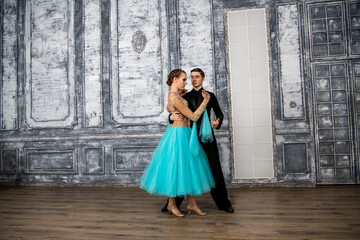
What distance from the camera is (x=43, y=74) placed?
547cm

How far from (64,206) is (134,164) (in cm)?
161

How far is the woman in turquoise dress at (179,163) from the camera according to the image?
108 inches

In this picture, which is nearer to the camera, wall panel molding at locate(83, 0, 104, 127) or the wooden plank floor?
the wooden plank floor

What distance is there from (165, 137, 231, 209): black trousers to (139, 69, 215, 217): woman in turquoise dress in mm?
67

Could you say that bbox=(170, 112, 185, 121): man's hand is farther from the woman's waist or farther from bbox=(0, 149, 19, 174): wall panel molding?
bbox=(0, 149, 19, 174): wall panel molding

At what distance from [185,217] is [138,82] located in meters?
2.95

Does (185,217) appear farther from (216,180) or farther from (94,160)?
(94,160)

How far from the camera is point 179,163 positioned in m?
2.81

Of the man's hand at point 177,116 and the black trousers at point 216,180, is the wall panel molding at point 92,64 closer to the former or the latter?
the man's hand at point 177,116

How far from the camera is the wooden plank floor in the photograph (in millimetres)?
2279

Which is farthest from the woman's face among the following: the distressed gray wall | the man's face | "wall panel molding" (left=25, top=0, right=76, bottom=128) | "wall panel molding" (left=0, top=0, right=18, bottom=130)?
"wall panel molding" (left=0, top=0, right=18, bottom=130)

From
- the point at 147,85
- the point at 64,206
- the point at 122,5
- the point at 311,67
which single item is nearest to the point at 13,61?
the point at 122,5

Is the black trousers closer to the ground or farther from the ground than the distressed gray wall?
closer to the ground

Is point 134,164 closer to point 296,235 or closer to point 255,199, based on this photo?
point 255,199
